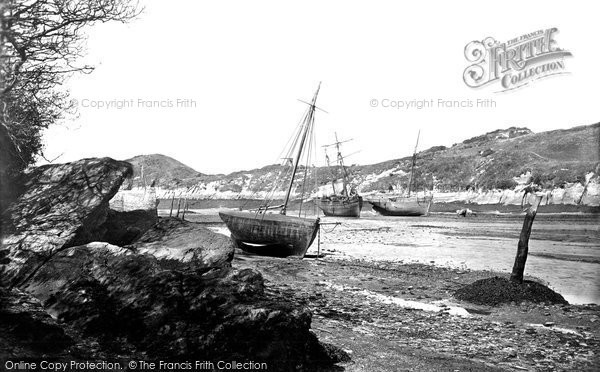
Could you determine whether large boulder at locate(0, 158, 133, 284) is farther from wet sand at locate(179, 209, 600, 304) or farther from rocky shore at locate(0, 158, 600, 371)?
wet sand at locate(179, 209, 600, 304)

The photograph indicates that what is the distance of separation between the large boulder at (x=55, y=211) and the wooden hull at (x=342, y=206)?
5961 centimetres

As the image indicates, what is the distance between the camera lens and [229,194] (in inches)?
7205

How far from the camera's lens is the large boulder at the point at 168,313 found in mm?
4781

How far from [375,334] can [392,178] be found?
13133cm

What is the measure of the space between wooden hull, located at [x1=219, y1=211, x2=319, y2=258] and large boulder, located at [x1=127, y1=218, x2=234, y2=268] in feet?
33.1

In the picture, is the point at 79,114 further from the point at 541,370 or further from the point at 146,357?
the point at 541,370

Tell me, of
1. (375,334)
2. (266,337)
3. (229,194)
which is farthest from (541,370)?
(229,194)

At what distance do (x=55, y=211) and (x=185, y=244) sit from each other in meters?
2.63

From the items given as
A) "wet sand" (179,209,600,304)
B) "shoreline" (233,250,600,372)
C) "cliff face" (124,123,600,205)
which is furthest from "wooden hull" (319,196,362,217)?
"shoreline" (233,250,600,372)

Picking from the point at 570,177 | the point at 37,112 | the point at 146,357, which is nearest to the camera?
the point at 146,357

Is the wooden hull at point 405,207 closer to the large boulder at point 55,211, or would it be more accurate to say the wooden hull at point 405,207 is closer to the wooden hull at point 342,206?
the wooden hull at point 342,206

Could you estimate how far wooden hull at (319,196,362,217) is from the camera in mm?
66750

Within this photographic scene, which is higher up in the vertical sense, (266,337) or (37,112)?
(37,112)

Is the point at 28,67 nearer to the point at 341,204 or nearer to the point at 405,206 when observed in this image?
the point at 341,204
